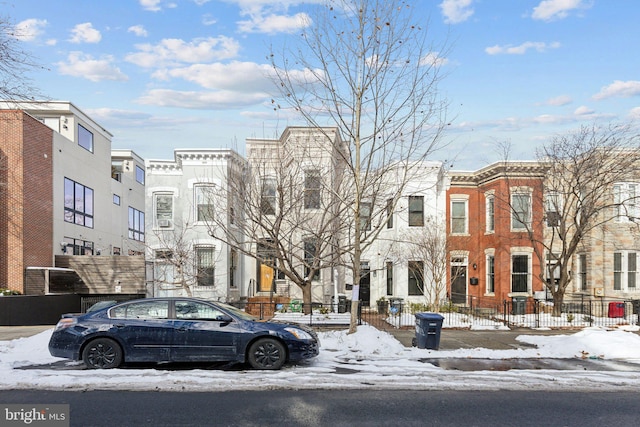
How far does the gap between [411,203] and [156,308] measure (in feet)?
65.5

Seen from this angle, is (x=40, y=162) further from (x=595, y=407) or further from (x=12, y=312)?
(x=595, y=407)

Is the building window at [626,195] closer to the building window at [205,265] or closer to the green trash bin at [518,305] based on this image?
the green trash bin at [518,305]

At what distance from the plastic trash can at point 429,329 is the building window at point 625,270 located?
60.1 feet

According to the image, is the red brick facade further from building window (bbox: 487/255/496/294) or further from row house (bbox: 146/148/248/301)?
building window (bbox: 487/255/496/294)

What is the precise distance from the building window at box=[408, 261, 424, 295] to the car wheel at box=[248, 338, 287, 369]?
18245 mm

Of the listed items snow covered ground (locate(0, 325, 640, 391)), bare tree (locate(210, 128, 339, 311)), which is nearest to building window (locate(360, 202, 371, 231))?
bare tree (locate(210, 128, 339, 311))

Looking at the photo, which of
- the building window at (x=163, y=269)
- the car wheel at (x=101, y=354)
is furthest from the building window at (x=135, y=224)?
the car wheel at (x=101, y=354)

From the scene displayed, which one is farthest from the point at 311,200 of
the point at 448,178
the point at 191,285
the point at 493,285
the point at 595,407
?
the point at 595,407

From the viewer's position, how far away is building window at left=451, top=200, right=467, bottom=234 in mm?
29234

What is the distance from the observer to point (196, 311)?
10625 millimetres

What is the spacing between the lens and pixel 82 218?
3017cm

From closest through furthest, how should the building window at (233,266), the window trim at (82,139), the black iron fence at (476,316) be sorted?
the black iron fence at (476,316) < the building window at (233,266) < the window trim at (82,139)

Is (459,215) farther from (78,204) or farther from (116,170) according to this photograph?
(116,170)

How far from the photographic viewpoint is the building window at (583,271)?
27516 mm
